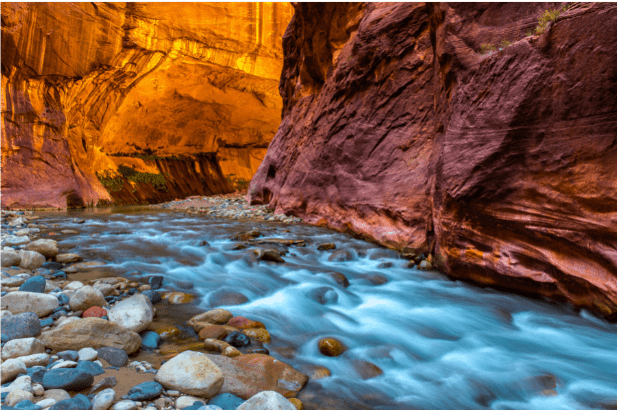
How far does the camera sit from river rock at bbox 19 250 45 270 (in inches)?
128

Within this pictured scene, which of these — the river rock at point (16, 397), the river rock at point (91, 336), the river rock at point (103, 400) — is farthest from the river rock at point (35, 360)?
the river rock at point (103, 400)

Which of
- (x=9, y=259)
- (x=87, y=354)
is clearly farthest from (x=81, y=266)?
(x=87, y=354)

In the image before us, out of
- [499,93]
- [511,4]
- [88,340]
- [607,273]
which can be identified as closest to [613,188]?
[607,273]

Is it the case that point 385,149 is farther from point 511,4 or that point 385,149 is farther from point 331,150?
point 511,4

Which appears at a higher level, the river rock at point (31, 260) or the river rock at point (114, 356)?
the river rock at point (114, 356)

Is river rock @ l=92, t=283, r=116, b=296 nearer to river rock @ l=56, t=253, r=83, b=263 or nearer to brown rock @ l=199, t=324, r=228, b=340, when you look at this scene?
brown rock @ l=199, t=324, r=228, b=340

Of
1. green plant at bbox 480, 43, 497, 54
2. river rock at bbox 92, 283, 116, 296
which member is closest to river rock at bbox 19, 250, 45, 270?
river rock at bbox 92, 283, 116, 296

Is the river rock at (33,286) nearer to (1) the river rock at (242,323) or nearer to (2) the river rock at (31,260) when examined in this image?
(2) the river rock at (31,260)

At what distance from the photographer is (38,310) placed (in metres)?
2.12

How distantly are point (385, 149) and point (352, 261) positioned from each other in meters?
2.27

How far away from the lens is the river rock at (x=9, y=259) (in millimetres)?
3172

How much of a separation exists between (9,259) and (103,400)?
2.77 metres

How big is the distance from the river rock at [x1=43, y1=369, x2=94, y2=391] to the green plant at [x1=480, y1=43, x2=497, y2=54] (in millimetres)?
4205

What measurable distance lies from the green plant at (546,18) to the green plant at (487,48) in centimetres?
49
